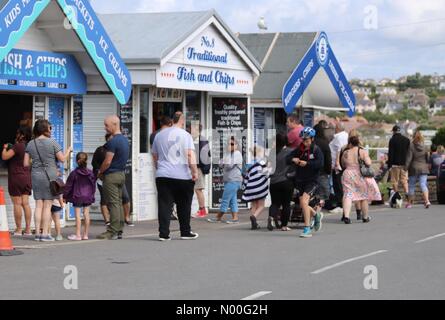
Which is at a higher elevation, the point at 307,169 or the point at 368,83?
the point at 368,83

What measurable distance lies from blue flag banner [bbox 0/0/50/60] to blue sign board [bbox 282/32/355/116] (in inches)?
332

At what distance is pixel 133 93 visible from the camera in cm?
1933

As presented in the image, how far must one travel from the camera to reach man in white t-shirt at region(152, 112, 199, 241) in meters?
15.6

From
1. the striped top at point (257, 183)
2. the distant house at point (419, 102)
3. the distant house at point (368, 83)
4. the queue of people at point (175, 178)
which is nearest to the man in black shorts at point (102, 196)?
the queue of people at point (175, 178)

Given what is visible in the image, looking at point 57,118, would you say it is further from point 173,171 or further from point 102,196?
point 173,171

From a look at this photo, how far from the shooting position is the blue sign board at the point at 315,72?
23.1 m

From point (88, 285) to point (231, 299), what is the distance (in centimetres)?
178

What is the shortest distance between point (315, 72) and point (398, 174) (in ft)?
11.0

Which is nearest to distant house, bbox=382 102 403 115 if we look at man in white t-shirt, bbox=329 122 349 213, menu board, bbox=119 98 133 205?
man in white t-shirt, bbox=329 122 349 213

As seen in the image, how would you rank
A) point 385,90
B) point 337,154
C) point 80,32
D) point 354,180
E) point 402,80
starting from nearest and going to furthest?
point 80,32, point 354,180, point 337,154, point 402,80, point 385,90

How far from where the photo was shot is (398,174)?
2502cm

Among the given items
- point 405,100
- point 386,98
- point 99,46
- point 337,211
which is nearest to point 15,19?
point 99,46

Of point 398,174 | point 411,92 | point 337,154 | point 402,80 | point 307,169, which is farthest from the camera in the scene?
point 402,80
